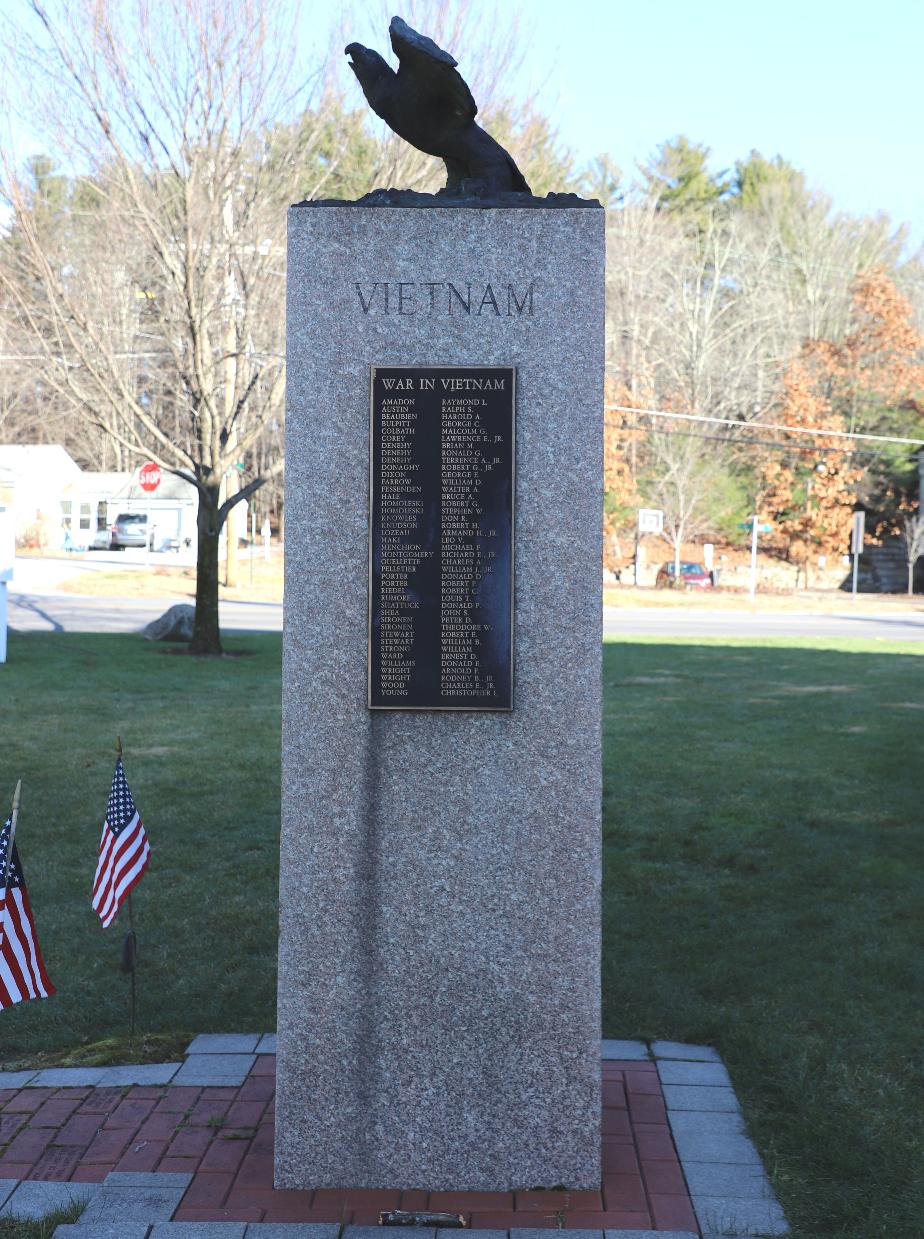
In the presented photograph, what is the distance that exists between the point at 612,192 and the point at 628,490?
13.7 metres

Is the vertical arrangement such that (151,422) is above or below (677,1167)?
above

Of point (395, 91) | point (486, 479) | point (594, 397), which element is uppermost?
point (395, 91)

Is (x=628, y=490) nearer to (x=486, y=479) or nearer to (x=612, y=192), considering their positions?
(x=612, y=192)

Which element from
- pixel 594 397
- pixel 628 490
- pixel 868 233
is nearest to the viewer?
pixel 594 397

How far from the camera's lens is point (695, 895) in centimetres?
695

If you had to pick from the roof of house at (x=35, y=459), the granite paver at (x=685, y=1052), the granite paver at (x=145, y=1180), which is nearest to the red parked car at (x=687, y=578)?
the roof of house at (x=35, y=459)

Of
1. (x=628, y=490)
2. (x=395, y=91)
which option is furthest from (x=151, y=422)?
(x=628, y=490)

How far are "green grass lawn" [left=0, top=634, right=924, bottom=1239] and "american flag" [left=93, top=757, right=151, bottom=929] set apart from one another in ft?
2.09

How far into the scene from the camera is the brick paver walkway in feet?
12.2

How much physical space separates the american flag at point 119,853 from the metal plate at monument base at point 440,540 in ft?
5.70

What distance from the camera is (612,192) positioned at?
47.4 m

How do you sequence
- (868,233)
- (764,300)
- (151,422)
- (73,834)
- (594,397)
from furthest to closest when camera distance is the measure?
(868,233) < (764,300) < (151,422) < (73,834) < (594,397)

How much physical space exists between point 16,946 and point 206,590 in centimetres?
1389

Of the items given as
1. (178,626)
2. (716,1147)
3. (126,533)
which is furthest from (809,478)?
(716,1147)
